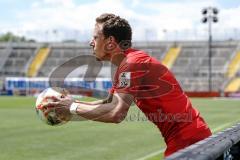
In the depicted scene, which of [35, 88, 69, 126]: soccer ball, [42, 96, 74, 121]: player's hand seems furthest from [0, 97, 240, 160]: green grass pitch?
[42, 96, 74, 121]: player's hand

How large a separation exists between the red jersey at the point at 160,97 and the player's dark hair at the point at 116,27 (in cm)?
15

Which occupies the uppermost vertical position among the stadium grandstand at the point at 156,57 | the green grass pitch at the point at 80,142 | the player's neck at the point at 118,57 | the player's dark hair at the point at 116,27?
the player's dark hair at the point at 116,27

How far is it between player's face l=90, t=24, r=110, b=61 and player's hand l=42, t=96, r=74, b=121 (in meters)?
0.42

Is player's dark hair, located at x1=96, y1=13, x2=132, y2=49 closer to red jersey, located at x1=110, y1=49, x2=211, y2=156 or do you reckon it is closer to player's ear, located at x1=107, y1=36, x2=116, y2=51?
player's ear, located at x1=107, y1=36, x2=116, y2=51

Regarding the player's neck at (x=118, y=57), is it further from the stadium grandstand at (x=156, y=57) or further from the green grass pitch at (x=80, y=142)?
the stadium grandstand at (x=156, y=57)

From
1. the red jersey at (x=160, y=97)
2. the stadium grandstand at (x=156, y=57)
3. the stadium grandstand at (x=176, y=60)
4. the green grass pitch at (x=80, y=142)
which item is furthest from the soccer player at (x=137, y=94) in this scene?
the stadium grandstand at (x=176, y=60)

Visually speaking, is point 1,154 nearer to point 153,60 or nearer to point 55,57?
point 153,60

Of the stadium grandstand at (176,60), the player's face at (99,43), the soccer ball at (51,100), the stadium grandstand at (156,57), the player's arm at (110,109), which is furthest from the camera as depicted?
the stadium grandstand at (176,60)

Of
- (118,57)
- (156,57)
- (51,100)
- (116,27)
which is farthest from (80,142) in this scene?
(156,57)

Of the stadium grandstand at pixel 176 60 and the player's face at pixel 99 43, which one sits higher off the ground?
the player's face at pixel 99 43

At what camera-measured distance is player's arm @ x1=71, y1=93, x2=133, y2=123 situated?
13.6 ft

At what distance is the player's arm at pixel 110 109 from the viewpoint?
416 centimetres

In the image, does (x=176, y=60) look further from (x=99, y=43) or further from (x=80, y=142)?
(x=99, y=43)

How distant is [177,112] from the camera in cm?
439
